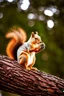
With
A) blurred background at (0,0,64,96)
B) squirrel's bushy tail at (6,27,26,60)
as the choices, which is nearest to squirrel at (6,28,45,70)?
squirrel's bushy tail at (6,27,26,60)

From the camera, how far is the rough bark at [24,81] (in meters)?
2.14

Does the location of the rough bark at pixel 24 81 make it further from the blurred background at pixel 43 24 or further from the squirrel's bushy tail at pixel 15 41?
the blurred background at pixel 43 24

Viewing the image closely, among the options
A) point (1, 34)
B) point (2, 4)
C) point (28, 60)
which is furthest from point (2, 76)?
point (2, 4)

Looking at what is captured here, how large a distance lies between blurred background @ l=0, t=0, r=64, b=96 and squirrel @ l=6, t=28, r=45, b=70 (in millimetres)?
1990

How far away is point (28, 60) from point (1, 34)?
2.24m

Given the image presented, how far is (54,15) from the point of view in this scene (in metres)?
4.84

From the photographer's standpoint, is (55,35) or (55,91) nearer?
(55,91)

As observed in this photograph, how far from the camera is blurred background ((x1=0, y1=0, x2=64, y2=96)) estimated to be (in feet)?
14.2

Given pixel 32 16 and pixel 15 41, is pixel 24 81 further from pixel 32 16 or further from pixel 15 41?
pixel 32 16

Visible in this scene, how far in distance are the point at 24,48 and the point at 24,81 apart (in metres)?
0.20

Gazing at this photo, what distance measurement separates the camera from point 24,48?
82.4 inches

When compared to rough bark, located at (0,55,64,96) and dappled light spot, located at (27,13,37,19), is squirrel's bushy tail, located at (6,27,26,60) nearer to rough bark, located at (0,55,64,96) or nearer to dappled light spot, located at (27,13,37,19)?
rough bark, located at (0,55,64,96)

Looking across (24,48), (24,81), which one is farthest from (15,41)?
(24,81)

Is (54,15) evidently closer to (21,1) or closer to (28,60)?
(21,1)
